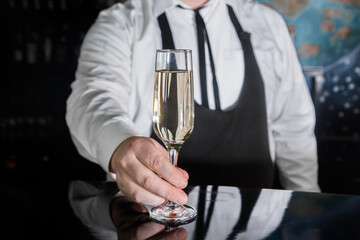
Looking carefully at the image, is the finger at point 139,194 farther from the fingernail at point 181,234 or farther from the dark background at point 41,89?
the dark background at point 41,89

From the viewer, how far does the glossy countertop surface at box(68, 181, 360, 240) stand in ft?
2.44

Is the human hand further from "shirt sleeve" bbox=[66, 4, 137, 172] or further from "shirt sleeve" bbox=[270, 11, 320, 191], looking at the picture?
"shirt sleeve" bbox=[270, 11, 320, 191]

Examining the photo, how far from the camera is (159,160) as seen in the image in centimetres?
79

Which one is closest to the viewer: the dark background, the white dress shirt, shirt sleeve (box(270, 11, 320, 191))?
the white dress shirt

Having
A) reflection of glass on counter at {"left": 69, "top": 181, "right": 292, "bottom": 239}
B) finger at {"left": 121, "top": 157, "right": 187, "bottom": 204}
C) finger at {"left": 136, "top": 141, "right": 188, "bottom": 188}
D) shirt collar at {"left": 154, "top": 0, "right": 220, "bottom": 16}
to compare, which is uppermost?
shirt collar at {"left": 154, "top": 0, "right": 220, "bottom": 16}

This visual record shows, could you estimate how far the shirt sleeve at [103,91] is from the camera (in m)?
1.04

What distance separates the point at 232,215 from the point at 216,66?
2.82 ft

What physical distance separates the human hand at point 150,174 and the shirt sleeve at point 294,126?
985mm

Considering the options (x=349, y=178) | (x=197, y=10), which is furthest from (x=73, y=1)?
(x=349, y=178)

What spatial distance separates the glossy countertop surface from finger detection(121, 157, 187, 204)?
0.18ft

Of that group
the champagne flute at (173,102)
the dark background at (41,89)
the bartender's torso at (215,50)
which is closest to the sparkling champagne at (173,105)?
the champagne flute at (173,102)

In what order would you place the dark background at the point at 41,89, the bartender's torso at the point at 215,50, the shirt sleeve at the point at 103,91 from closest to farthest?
the shirt sleeve at the point at 103,91 → the bartender's torso at the point at 215,50 → the dark background at the point at 41,89

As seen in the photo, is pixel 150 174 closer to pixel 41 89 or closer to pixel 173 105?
pixel 173 105

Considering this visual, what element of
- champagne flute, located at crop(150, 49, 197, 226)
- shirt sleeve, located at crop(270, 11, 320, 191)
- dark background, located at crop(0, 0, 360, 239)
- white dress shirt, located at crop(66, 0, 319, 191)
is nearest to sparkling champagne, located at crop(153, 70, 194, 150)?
champagne flute, located at crop(150, 49, 197, 226)
